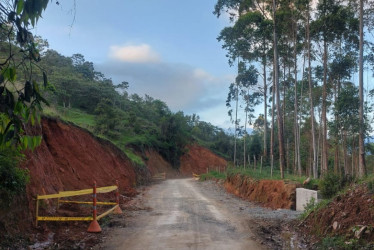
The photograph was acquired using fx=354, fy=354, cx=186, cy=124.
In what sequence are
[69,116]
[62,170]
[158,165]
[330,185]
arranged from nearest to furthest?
[330,185] → [62,170] → [69,116] → [158,165]

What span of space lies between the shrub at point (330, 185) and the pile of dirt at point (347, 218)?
8.38 ft

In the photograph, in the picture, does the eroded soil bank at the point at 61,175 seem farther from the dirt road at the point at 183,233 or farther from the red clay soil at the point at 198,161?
the red clay soil at the point at 198,161

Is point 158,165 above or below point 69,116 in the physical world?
below

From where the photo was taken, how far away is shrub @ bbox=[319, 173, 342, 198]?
12.4 meters

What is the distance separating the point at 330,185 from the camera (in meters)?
12.6

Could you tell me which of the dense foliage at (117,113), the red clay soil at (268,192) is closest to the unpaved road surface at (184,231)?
the red clay soil at (268,192)

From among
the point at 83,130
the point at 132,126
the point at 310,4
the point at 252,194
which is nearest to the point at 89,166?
the point at 83,130

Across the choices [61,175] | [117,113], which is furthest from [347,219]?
[117,113]

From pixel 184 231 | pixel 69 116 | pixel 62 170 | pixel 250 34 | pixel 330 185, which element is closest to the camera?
pixel 184 231

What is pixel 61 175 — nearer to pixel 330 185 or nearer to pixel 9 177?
pixel 9 177

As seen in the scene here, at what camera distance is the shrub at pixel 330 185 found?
12.4m

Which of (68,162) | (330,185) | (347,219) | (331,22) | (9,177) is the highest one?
(331,22)

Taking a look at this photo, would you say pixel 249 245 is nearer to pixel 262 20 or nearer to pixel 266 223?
pixel 266 223

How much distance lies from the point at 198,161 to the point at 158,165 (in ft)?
55.6
